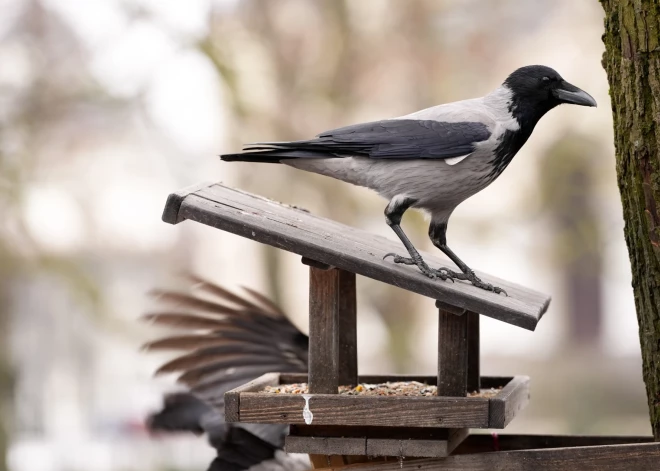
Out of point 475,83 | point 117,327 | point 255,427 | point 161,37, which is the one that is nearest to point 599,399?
point 475,83

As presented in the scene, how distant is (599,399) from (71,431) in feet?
22.3

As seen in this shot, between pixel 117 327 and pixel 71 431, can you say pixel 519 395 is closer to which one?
pixel 117 327

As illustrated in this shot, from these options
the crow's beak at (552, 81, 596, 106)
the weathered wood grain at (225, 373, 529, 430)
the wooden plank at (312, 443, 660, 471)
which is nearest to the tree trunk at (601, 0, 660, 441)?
the crow's beak at (552, 81, 596, 106)

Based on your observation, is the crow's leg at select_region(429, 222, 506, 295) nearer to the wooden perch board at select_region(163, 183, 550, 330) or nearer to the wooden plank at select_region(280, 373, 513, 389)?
the wooden perch board at select_region(163, 183, 550, 330)

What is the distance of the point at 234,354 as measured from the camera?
4004mm

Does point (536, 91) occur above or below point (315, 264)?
above

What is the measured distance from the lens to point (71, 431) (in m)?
10.6

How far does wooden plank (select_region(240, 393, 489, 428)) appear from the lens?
8.92 feet

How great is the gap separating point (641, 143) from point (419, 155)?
728mm

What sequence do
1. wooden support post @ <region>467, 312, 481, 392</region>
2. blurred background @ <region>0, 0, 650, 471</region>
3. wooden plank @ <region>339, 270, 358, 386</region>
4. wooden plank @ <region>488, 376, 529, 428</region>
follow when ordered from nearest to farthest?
1. wooden plank @ <region>488, 376, 529, 428</region>
2. wooden plank @ <region>339, 270, 358, 386</region>
3. wooden support post @ <region>467, 312, 481, 392</region>
4. blurred background @ <region>0, 0, 650, 471</region>

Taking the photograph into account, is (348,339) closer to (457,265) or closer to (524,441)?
(457,265)

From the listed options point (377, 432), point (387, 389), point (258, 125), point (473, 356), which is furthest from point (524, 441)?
point (258, 125)

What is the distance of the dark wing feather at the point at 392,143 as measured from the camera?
117 inches

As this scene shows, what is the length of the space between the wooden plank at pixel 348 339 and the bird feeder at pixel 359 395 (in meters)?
0.35
